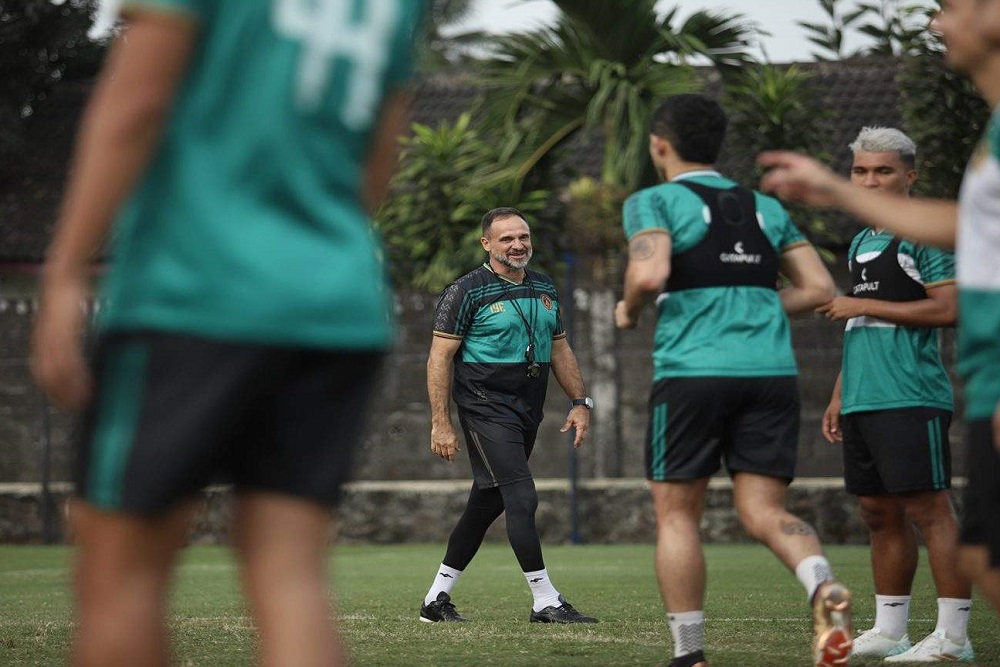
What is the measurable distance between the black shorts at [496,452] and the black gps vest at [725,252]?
2.96 meters

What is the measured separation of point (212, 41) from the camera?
2.70 metres

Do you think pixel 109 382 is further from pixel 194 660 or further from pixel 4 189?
pixel 4 189

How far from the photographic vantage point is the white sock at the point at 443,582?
317 inches

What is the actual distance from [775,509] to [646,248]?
1.01 meters

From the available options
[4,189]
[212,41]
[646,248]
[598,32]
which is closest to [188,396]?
[212,41]

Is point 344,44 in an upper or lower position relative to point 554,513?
upper

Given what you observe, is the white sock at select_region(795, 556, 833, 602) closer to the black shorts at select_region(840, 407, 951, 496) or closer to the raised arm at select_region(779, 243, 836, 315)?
the raised arm at select_region(779, 243, 836, 315)

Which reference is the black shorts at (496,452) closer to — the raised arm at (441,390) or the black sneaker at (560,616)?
the raised arm at (441,390)

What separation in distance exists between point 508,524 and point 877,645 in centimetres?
238

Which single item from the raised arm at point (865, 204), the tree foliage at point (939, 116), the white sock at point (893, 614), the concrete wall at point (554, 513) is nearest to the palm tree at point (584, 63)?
the tree foliage at point (939, 116)

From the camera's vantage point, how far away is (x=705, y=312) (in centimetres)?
545

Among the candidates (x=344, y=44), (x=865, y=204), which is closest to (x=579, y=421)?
(x=865, y=204)

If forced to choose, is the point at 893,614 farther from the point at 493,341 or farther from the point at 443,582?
the point at 493,341

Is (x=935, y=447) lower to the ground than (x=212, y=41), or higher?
A: lower
